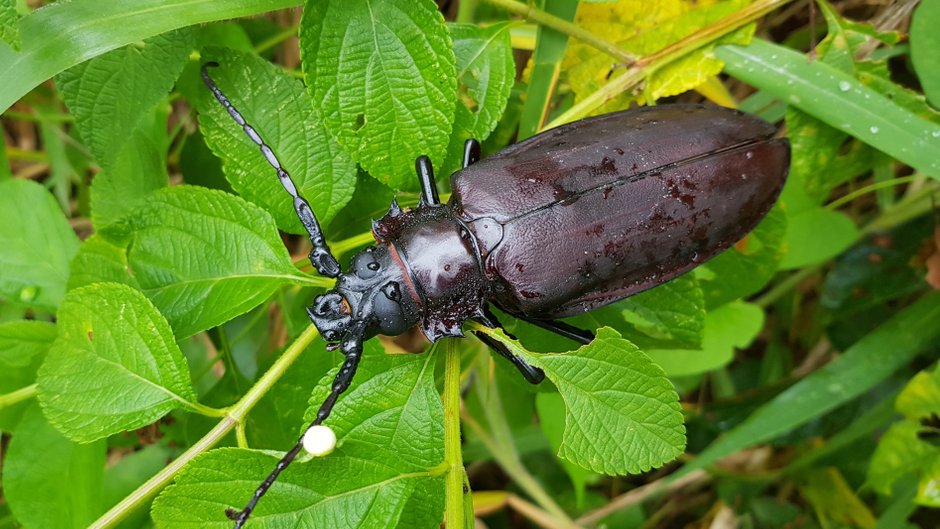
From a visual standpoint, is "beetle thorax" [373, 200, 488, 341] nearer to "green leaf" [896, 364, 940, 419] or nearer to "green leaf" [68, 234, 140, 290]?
"green leaf" [68, 234, 140, 290]

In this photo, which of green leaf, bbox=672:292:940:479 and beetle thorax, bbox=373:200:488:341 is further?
green leaf, bbox=672:292:940:479

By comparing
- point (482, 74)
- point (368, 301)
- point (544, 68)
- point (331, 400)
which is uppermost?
point (544, 68)

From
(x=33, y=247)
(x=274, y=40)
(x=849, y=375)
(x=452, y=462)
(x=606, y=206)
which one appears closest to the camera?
(x=452, y=462)

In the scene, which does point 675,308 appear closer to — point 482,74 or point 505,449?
point 482,74

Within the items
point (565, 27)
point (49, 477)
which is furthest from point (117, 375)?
point (565, 27)

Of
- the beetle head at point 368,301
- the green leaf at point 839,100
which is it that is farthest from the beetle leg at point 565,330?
the green leaf at point 839,100

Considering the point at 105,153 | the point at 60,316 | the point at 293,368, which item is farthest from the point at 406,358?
the point at 105,153

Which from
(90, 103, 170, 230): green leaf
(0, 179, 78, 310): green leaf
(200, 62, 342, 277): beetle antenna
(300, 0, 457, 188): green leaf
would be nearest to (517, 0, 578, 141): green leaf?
(300, 0, 457, 188): green leaf

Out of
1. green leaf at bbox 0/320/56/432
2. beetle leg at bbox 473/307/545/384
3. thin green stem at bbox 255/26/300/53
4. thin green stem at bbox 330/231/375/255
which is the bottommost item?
beetle leg at bbox 473/307/545/384
